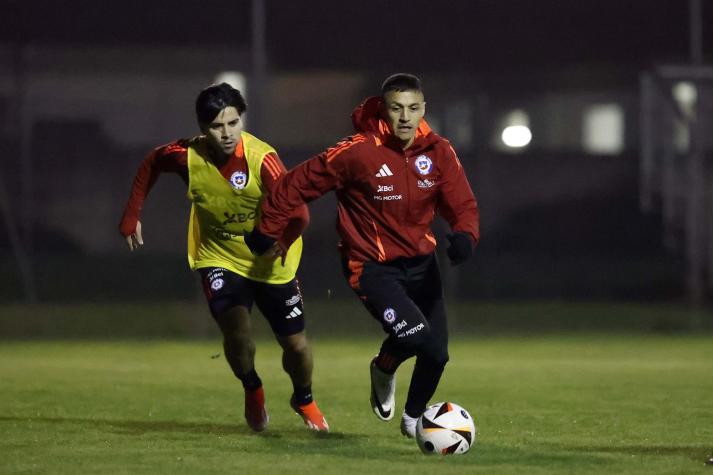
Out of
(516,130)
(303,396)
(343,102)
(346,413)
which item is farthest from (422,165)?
(516,130)

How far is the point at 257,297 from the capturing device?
816cm

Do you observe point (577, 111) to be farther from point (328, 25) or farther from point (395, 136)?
point (395, 136)

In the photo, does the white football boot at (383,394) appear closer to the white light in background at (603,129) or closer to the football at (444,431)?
the football at (444,431)

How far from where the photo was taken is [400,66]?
70.5ft

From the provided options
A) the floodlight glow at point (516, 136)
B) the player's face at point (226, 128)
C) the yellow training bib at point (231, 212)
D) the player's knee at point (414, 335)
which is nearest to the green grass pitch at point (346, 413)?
the player's knee at point (414, 335)

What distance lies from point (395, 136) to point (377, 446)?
5.19 feet

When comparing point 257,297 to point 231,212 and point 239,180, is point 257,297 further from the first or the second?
point 239,180

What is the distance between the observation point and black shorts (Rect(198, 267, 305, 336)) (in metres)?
7.94

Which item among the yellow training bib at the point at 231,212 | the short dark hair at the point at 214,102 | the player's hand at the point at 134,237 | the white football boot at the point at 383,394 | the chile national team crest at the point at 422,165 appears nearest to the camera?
the chile national team crest at the point at 422,165

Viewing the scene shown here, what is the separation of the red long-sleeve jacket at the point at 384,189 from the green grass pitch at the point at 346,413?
→ 3.54 feet

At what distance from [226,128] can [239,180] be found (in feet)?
1.03

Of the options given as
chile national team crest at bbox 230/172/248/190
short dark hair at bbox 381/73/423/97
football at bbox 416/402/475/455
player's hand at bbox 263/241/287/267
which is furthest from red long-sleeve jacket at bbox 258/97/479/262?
football at bbox 416/402/475/455

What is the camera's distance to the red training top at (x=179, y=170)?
7.77 m

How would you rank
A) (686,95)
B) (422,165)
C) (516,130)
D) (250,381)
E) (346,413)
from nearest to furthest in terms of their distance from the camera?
(422,165), (250,381), (346,413), (686,95), (516,130)
